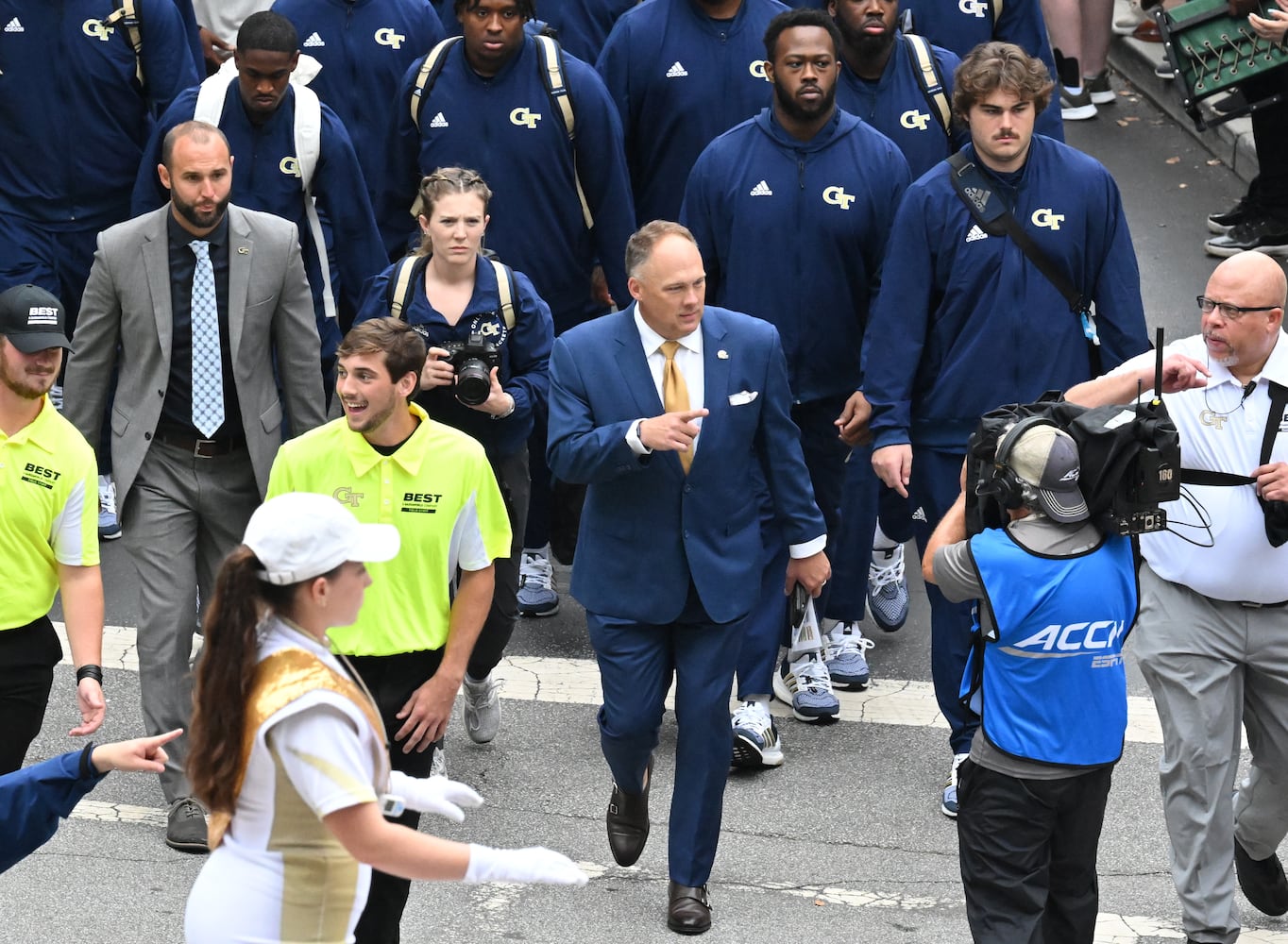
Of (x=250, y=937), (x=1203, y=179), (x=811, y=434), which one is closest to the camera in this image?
(x=250, y=937)

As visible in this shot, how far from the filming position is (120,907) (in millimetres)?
6695

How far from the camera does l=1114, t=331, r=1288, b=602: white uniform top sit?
6.23 metres

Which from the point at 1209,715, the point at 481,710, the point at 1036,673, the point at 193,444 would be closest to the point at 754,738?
the point at 481,710

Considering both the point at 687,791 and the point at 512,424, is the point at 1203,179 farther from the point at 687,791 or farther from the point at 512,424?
the point at 687,791

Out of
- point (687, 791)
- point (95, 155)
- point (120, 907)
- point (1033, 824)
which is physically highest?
point (95, 155)

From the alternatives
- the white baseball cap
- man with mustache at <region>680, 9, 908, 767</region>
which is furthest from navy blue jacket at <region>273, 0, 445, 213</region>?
the white baseball cap

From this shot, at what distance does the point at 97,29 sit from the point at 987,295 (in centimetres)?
464

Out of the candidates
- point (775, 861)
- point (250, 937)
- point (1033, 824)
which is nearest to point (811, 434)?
point (775, 861)

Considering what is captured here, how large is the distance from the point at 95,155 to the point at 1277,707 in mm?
6100

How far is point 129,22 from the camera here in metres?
9.46

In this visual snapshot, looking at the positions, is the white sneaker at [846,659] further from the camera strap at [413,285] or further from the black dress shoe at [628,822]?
the camera strap at [413,285]

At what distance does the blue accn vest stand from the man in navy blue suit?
123cm

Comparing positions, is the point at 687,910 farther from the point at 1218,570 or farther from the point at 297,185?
the point at 297,185

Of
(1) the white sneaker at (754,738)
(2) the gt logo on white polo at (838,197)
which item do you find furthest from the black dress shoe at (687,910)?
(2) the gt logo on white polo at (838,197)
